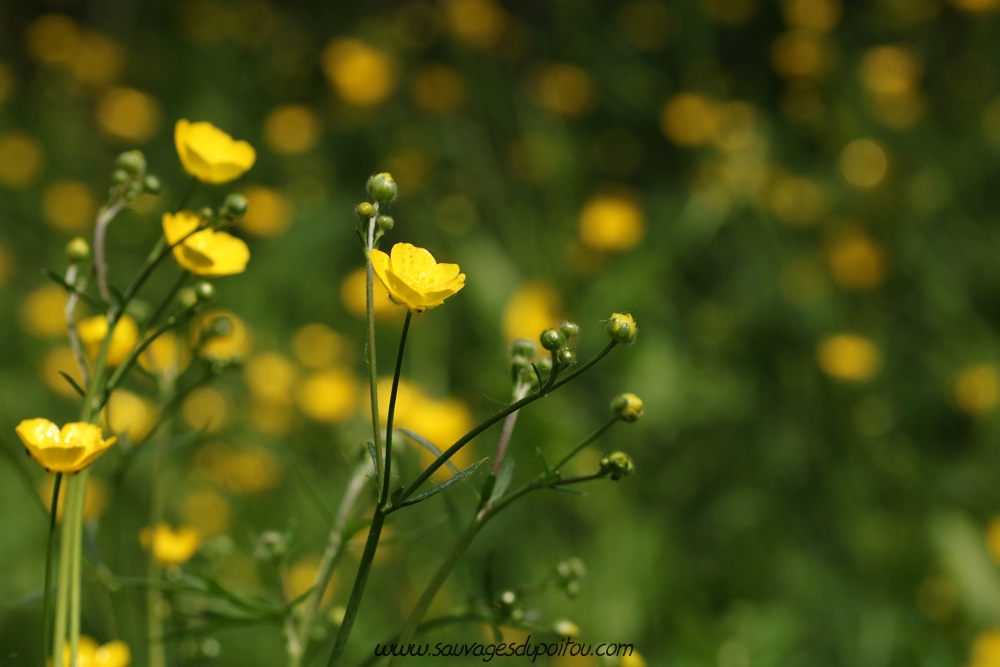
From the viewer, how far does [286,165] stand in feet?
9.58

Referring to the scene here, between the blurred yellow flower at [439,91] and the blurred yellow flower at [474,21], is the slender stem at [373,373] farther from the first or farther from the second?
the blurred yellow flower at [474,21]

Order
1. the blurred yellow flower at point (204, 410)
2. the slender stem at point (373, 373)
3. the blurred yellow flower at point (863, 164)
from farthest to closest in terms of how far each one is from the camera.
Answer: the blurred yellow flower at point (863, 164)
the blurred yellow flower at point (204, 410)
the slender stem at point (373, 373)

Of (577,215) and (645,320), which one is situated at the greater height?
(577,215)

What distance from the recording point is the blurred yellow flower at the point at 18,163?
3006 mm

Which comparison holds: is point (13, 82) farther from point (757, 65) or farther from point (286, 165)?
point (757, 65)

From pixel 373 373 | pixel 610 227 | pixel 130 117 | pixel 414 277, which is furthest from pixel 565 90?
pixel 373 373

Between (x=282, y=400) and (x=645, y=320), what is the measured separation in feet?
2.82

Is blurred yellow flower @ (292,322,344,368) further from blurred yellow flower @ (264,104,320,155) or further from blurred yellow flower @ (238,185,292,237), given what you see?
blurred yellow flower @ (264,104,320,155)

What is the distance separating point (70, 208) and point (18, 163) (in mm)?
450

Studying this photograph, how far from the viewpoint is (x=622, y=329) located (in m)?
0.61

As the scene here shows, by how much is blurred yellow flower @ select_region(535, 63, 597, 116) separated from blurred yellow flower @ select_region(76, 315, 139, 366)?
2111 mm

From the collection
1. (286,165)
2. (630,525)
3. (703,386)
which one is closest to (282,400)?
(630,525)

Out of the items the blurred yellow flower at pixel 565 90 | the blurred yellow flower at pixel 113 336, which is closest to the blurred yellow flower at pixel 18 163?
the blurred yellow flower at pixel 565 90

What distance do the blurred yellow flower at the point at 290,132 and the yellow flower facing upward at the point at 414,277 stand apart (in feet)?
7.41
